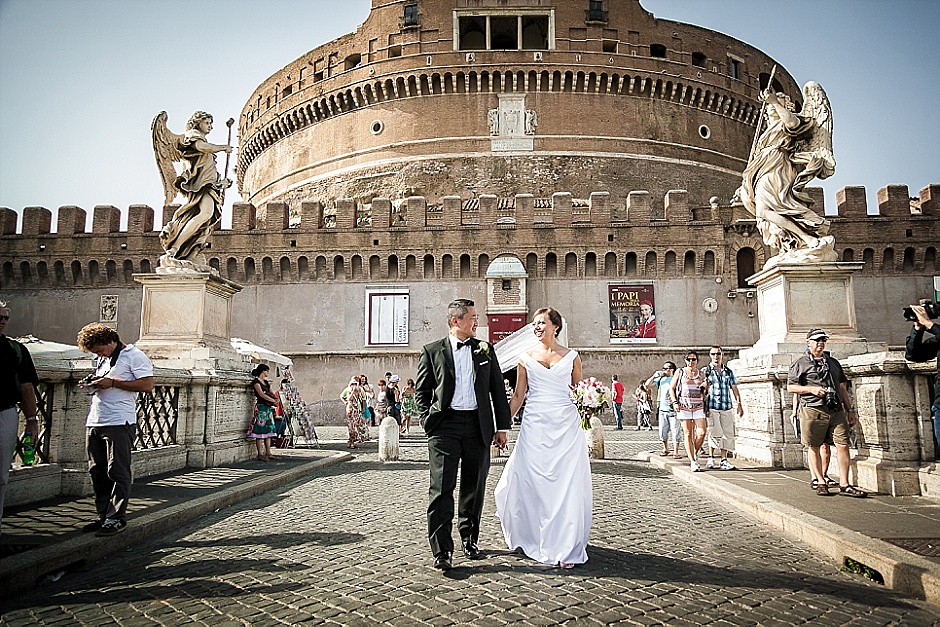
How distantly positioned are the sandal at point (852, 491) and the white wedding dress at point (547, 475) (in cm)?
272

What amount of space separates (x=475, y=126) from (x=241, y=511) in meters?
26.0

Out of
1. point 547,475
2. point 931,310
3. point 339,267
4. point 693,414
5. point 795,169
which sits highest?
point 339,267

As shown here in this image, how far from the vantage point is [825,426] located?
5.54 metres

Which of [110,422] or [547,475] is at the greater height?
[110,422]

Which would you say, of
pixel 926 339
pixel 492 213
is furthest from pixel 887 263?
pixel 926 339

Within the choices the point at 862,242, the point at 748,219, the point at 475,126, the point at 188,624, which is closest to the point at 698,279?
the point at 748,219

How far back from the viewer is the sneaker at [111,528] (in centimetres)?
429

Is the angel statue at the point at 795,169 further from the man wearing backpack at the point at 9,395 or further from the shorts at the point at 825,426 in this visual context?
the man wearing backpack at the point at 9,395

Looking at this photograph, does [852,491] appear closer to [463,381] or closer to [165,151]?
[463,381]

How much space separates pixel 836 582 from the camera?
3.60 m

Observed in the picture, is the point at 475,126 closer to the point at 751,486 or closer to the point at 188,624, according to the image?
the point at 751,486

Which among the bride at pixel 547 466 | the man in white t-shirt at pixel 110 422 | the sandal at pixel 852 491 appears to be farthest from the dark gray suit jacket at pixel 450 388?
the sandal at pixel 852 491

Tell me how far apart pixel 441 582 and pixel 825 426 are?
12.1 ft

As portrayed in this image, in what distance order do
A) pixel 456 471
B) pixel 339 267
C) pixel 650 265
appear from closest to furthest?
1. pixel 456 471
2. pixel 650 265
3. pixel 339 267
